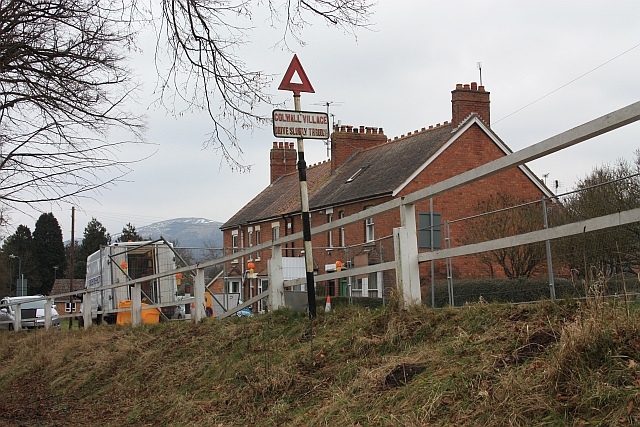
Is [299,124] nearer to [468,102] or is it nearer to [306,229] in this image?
[306,229]

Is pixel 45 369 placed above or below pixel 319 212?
below

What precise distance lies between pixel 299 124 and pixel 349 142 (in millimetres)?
36918

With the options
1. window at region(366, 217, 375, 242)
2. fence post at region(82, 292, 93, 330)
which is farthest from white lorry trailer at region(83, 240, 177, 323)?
window at region(366, 217, 375, 242)

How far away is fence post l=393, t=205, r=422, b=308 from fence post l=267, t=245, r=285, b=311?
9.91ft

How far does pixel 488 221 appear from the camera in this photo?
853 inches

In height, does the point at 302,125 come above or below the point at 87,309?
above

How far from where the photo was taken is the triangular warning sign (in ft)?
29.8

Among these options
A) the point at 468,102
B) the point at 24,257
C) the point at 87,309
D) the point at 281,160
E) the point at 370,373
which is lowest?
the point at 370,373

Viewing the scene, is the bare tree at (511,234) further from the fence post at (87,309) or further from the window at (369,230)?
the window at (369,230)

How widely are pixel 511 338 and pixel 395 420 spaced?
1.05 metres

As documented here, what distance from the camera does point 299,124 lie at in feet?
29.3

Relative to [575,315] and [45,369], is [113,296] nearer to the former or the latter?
[45,369]

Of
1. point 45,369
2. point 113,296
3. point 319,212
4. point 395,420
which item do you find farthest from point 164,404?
point 319,212

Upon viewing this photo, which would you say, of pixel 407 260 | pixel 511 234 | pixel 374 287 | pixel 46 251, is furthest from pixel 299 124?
pixel 46 251
